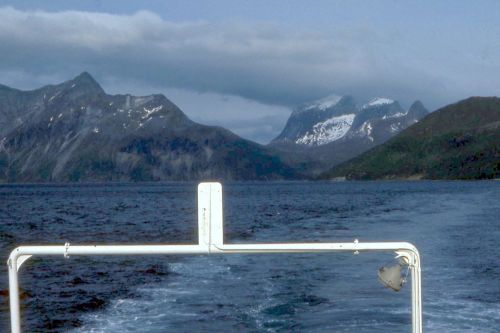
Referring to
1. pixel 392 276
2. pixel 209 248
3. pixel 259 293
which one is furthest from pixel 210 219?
pixel 259 293

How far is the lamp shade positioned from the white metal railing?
0.21 meters

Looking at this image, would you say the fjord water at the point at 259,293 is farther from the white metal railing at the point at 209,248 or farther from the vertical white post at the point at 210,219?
the vertical white post at the point at 210,219

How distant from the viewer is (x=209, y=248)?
6875 millimetres

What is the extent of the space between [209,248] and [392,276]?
1.87m

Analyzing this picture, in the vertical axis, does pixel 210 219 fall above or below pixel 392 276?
above

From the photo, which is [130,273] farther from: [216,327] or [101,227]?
[101,227]

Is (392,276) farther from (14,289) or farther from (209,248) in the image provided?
(14,289)

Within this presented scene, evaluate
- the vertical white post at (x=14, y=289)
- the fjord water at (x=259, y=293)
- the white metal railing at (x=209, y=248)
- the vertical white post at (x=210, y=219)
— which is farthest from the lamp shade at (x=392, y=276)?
the fjord water at (x=259, y=293)

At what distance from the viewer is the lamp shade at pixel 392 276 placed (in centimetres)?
713

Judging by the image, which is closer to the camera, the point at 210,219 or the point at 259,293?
the point at 210,219

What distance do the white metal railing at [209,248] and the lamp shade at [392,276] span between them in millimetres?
207

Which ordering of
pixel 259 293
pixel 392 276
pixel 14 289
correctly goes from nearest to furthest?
pixel 14 289 → pixel 392 276 → pixel 259 293

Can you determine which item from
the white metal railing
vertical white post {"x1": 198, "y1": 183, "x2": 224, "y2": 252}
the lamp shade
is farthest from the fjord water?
vertical white post {"x1": 198, "y1": 183, "x2": 224, "y2": 252}

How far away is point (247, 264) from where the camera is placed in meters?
29.9
